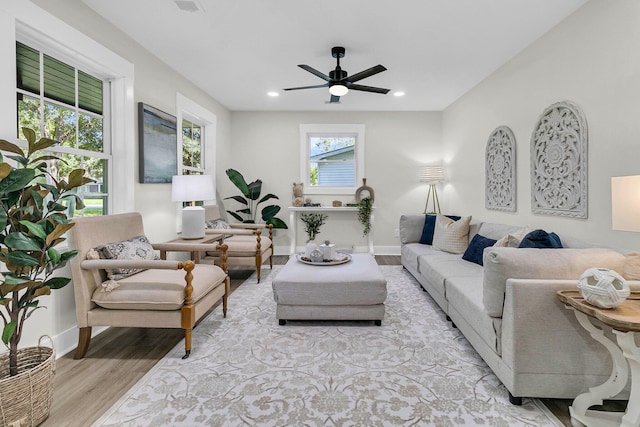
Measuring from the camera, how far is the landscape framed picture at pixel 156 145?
10.7 ft

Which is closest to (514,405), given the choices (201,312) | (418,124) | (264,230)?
(201,312)

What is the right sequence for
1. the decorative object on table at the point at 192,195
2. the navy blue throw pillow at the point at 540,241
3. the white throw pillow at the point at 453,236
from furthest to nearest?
1. the white throw pillow at the point at 453,236
2. the decorative object on table at the point at 192,195
3. the navy blue throw pillow at the point at 540,241

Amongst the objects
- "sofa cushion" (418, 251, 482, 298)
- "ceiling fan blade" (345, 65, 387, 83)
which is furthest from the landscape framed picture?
"sofa cushion" (418, 251, 482, 298)

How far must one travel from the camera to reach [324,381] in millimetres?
1969

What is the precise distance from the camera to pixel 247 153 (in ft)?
19.7

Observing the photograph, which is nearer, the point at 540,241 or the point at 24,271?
the point at 24,271

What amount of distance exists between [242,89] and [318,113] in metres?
1.62

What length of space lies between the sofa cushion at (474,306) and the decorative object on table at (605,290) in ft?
1.68

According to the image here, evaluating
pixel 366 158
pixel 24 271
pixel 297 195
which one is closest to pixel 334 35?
pixel 24 271

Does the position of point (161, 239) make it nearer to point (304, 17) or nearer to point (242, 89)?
point (242, 89)

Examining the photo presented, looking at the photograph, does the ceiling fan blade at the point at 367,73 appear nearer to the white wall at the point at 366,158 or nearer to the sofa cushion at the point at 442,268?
the sofa cushion at the point at 442,268

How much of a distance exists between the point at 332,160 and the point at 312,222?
1.21 meters

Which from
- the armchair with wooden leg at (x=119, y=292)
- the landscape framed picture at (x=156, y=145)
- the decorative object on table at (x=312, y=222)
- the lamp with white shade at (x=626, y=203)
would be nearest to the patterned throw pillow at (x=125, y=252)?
the armchair with wooden leg at (x=119, y=292)

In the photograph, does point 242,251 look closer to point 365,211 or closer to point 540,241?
point 365,211
